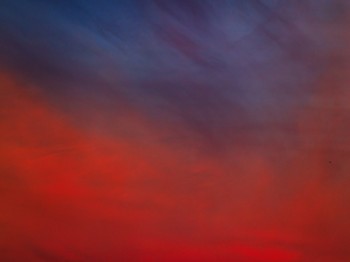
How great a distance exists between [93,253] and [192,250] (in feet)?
4.35

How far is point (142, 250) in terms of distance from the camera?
9367mm

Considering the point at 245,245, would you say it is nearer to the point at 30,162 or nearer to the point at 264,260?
the point at 264,260

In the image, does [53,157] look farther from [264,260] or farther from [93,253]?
[264,260]

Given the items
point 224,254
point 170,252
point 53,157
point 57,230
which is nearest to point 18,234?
point 57,230

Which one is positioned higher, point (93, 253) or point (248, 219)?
point (248, 219)

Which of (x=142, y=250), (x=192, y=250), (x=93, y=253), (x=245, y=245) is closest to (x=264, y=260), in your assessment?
(x=245, y=245)

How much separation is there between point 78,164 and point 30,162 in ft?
2.04

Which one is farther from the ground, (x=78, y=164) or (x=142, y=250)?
(x=78, y=164)

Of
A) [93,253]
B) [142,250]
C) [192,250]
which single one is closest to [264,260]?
[192,250]

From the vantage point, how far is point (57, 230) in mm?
9281

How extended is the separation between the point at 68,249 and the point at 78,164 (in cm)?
118

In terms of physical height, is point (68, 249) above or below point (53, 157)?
below

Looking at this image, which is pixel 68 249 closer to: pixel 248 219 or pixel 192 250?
pixel 192 250

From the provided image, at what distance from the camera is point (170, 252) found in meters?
9.40
